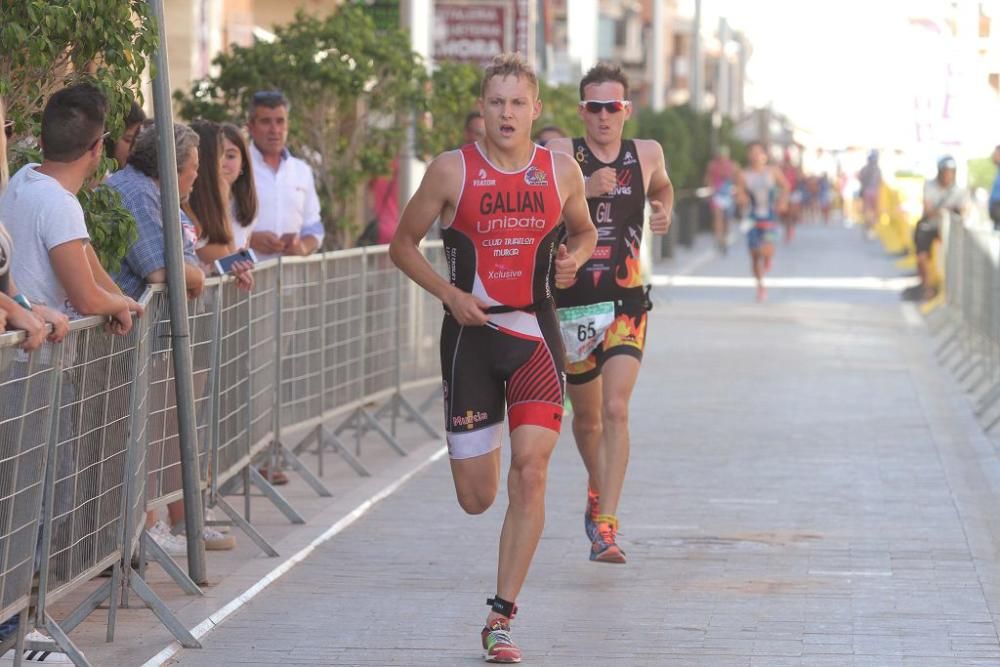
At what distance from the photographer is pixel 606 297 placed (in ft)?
31.5

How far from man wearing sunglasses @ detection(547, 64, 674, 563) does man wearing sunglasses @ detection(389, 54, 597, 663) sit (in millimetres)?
1743

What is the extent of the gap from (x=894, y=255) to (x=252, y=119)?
3262cm

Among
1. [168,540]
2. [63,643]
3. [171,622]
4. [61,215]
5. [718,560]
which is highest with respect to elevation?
[61,215]

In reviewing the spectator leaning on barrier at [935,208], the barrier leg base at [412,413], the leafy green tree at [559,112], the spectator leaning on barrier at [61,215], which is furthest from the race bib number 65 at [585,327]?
the spectator leaning on barrier at [935,208]

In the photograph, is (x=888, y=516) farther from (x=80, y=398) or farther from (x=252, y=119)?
(x=80, y=398)

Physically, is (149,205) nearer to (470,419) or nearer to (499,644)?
(470,419)

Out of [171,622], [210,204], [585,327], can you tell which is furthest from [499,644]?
[210,204]

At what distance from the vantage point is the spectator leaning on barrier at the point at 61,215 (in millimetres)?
7203

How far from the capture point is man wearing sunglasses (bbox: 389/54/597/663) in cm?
757

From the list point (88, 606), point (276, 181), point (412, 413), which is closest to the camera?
point (88, 606)

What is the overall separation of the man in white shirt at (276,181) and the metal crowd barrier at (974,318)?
4738 mm

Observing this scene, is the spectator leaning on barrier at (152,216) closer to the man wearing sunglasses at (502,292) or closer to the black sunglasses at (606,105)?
the man wearing sunglasses at (502,292)

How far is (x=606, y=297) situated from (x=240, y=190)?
8.00 ft

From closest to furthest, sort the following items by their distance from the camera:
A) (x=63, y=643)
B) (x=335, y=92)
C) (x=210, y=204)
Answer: (x=63, y=643) → (x=210, y=204) → (x=335, y=92)
